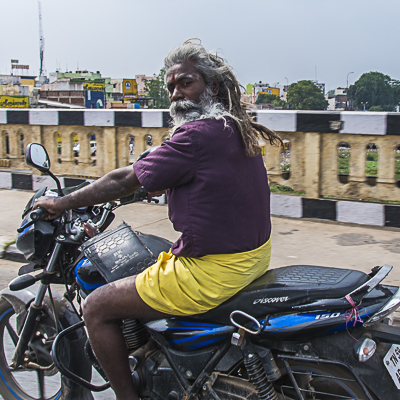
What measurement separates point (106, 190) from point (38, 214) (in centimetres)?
34

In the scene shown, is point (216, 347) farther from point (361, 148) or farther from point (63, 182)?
point (63, 182)

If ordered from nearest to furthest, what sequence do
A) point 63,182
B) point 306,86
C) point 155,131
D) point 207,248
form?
point 207,248 < point 155,131 < point 63,182 < point 306,86

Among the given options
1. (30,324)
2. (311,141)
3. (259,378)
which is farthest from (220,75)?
(311,141)

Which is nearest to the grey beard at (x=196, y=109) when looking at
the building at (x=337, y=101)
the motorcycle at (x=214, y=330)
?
the motorcycle at (x=214, y=330)

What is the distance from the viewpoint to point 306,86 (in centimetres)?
7919

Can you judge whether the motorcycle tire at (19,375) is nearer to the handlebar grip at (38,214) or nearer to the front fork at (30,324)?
the front fork at (30,324)

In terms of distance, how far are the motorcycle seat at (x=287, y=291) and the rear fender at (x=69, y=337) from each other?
73 cm

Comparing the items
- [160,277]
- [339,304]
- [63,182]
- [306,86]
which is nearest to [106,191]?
[160,277]

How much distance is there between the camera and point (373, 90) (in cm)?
6762

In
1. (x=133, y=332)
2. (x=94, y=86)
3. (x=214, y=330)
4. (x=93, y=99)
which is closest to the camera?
(x=214, y=330)

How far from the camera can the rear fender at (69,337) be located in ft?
8.03

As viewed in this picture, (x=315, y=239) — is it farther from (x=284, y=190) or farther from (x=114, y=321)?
(x=114, y=321)

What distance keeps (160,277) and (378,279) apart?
0.82 metres

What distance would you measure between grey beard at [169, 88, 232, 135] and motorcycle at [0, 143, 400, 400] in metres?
0.42
